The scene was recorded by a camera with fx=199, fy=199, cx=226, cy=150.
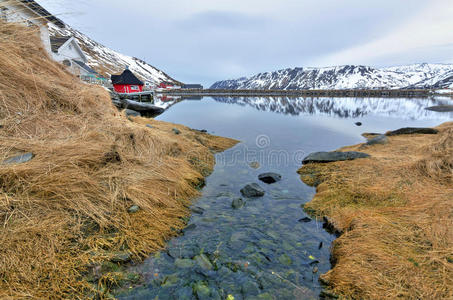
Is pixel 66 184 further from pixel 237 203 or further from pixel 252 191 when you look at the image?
pixel 252 191

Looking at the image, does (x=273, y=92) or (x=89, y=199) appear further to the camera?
(x=273, y=92)

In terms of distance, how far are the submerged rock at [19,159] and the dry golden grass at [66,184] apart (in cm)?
9

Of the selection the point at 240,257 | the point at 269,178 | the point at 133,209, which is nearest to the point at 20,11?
the point at 133,209

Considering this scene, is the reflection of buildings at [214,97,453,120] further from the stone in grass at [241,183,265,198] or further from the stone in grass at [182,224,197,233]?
the stone in grass at [182,224,197,233]

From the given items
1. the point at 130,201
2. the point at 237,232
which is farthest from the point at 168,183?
the point at 237,232

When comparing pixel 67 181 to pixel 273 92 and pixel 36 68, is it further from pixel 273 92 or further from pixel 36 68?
pixel 273 92

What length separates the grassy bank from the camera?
10.2 feet

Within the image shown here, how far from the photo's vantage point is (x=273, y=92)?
133125 millimetres

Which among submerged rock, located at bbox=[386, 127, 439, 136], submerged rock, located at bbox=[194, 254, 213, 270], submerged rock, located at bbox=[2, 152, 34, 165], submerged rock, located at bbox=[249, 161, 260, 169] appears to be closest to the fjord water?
submerged rock, located at bbox=[194, 254, 213, 270]

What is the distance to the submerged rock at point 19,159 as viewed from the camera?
3881 mm

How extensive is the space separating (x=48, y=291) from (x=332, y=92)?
143 meters

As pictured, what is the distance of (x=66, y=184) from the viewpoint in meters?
4.16

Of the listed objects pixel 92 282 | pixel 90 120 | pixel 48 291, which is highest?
pixel 90 120

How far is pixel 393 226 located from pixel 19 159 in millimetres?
8000
